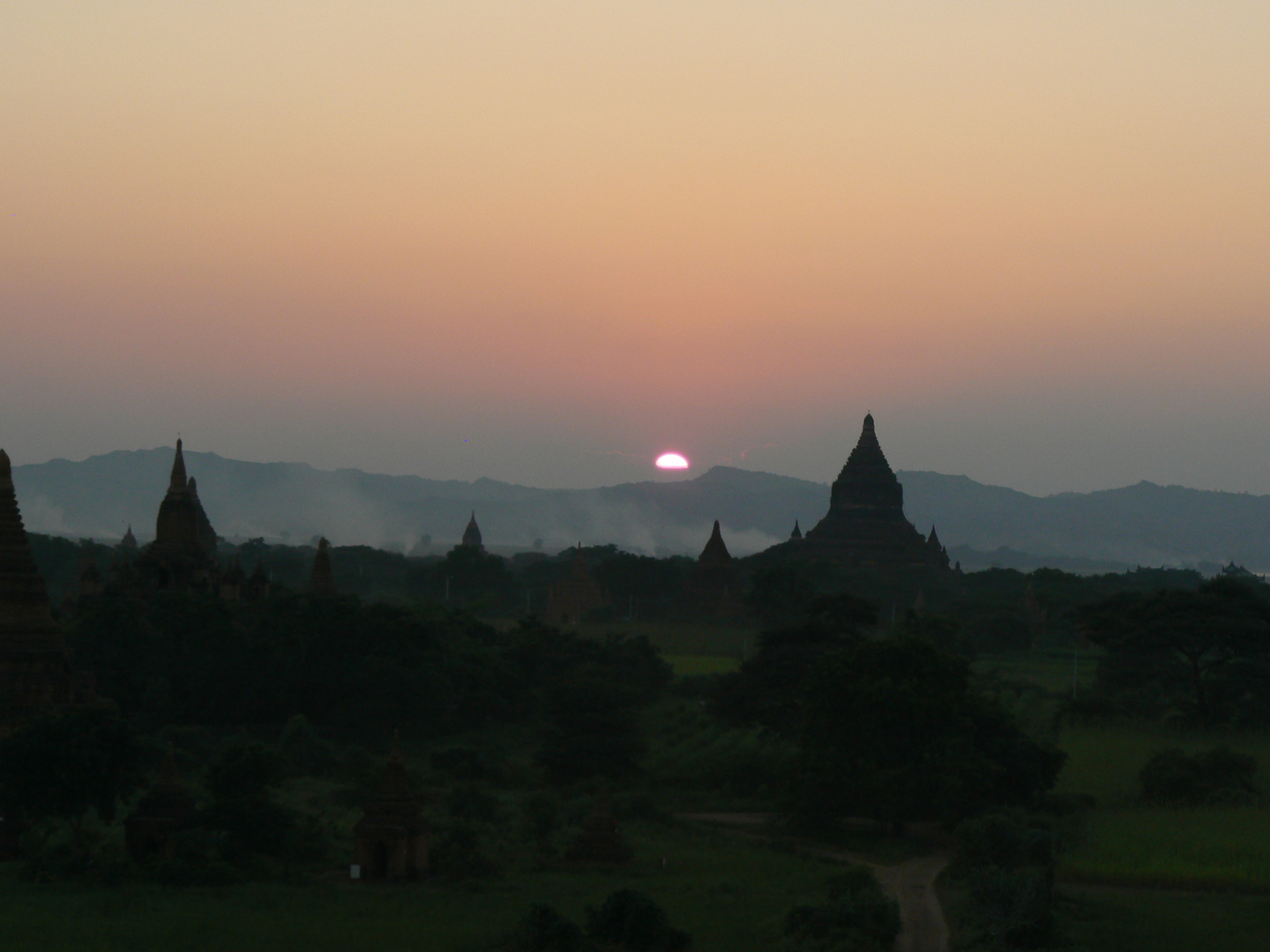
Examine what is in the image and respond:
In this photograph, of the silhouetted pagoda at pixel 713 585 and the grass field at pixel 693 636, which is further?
the silhouetted pagoda at pixel 713 585

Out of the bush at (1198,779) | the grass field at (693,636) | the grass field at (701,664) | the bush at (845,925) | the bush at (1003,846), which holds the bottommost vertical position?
the bush at (845,925)

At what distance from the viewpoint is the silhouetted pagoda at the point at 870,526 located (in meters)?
136

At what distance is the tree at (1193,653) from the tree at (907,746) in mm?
17610

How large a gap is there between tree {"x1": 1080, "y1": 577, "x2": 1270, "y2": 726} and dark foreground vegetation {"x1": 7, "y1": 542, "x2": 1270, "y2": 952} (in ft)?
0.39

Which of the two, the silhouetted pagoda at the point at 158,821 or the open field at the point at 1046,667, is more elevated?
the open field at the point at 1046,667

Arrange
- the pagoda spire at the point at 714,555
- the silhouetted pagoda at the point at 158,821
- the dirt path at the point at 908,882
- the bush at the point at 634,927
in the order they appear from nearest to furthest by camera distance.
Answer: the bush at the point at 634,927, the dirt path at the point at 908,882, the silhouetted pagoda at the point at 158,821, the pagoda spire at the point at 714,555

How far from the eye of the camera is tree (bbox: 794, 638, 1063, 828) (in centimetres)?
4069

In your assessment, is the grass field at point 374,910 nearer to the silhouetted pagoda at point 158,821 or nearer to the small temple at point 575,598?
the silhouetted pagoda at point 158,821

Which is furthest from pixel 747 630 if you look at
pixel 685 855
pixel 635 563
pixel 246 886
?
pixel 246 886

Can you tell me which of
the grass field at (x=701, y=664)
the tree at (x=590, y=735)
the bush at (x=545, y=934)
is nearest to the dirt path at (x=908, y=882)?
the tree at (x=590, y=735)

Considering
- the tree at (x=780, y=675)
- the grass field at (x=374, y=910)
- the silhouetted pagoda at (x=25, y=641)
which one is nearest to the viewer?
the grass field at (x=374, y=910)

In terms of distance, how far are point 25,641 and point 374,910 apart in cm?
1637

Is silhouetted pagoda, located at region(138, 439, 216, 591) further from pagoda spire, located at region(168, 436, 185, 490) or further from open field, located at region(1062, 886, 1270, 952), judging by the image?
open field, located at region(1062, 886, 1270, 952)

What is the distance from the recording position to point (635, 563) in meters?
122
